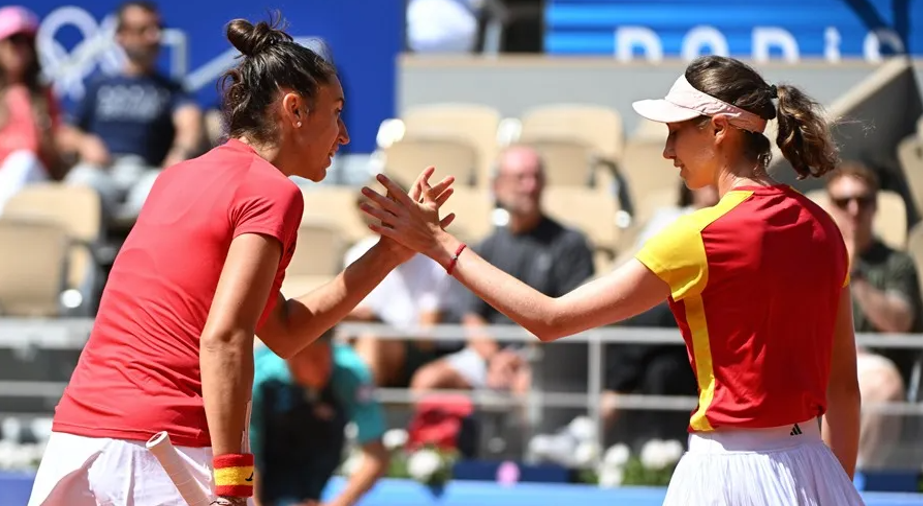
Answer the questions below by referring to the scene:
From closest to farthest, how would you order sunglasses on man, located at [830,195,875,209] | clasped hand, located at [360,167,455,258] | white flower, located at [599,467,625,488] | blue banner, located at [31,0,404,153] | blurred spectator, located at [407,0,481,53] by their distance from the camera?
1. clasped hand, located at [360,167,455,258]
2. white flower, located at [599,467,625,488]
3. sunglasses on man, located at [830,195,875,209]
4. blurred spectator, located at [407,0,481,53]
5. blue banner, located at [31,0,404,153]

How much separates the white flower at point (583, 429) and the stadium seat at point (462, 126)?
249 cm

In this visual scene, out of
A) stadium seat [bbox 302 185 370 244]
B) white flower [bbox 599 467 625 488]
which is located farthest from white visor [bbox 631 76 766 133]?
stadium seat [bbox 302 185 370 244]

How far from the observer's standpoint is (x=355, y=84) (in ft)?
31.6

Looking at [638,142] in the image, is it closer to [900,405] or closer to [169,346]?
[900,405]

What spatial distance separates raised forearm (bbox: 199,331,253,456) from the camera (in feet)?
9.17

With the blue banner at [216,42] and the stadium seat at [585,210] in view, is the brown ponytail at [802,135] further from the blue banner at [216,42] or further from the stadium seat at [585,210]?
the blue banner at [216,42]

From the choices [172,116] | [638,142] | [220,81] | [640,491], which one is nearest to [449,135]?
[638,142]

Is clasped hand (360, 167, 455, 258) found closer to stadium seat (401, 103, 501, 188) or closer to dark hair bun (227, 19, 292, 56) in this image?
dark hair bun (227, 19, 292, 56)

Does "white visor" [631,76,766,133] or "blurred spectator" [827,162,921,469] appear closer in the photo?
"white visor" [631,76,766,133]

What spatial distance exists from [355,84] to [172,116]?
5.34ft

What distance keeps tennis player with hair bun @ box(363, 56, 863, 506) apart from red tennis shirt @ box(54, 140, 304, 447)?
56 centimetres

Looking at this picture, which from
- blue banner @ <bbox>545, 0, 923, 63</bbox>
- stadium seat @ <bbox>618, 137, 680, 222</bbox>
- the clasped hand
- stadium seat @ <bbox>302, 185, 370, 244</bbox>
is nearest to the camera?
the clasped hand

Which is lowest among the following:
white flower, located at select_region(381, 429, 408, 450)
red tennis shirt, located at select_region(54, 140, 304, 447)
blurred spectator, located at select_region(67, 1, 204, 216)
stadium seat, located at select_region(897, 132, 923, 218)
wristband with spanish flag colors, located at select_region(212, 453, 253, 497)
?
wristband with spanish flag colors, located at select_region(212, 453, 253, 497)

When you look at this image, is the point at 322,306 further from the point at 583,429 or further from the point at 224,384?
the point at 583,429
